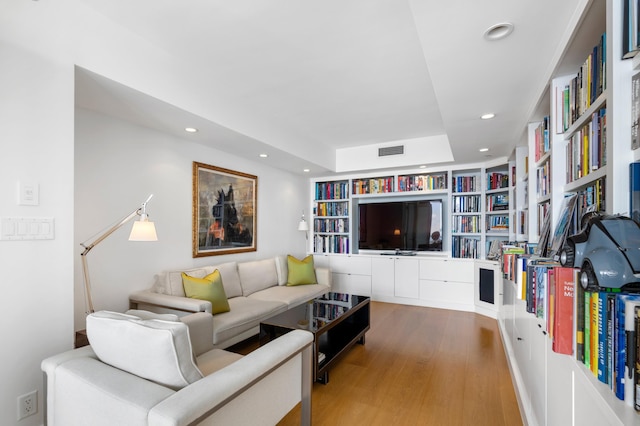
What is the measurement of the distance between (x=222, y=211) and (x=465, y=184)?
11.9ft

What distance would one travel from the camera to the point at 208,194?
383 centimetres

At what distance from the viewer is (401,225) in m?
5.19

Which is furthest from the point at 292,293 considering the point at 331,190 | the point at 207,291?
the point at 331,190

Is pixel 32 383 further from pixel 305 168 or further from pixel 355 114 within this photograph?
pixel 305 168

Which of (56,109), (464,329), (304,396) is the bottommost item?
(464,329)

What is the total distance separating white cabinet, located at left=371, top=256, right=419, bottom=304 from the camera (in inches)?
196

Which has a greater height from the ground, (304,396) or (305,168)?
(305,168)

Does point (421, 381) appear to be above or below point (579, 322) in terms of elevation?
below

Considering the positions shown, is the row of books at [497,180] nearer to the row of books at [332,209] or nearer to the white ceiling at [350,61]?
the white ceiling at [350,61]

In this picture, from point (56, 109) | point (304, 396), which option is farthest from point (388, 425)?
point (56, 109)

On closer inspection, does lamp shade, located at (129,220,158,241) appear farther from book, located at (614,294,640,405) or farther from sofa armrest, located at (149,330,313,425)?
book, located at (614,294,640,405)

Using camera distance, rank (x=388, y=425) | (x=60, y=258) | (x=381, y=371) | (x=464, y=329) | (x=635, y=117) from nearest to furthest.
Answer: (x=635, y=117)
(x=60, y=258)
(x=388, y=425)
(x=381, y=371)
(x=464, y=329)

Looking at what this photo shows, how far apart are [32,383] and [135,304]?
4.27 ft

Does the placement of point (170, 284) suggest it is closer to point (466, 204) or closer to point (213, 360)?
point (213, 360)
